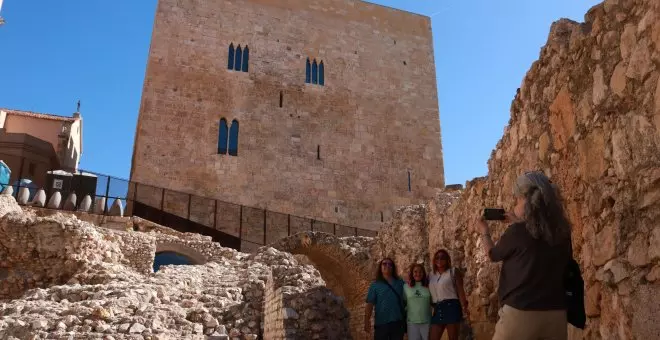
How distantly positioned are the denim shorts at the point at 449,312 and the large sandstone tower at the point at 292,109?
14069 mm

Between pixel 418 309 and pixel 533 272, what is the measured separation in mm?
2609

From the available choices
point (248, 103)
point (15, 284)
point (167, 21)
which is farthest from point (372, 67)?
point (15, 284)

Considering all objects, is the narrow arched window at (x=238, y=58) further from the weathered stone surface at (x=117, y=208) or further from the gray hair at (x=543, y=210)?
the gray hair at (x=543, y=210)

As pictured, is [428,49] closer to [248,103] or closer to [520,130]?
[248,103]

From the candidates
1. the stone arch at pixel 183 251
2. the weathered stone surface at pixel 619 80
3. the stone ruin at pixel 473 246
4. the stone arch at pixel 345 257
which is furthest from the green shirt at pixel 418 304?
the stone arch at pixel 183 251

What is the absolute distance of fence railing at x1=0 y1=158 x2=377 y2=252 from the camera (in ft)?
46.6

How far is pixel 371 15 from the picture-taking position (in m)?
22.8

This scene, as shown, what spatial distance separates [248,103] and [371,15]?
291 inches

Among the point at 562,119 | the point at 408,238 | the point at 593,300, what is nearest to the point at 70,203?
the point at 408,238

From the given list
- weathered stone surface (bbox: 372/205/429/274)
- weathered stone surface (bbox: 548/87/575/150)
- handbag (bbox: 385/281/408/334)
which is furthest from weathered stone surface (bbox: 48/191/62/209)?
weathered stone surface (bbox: 548/87/575/150)

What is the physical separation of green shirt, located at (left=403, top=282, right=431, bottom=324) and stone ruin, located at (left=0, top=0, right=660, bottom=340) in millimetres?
395

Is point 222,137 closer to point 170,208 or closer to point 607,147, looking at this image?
point 170,208

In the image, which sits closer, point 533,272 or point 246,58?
point 533,272

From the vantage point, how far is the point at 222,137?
61.3 ft
